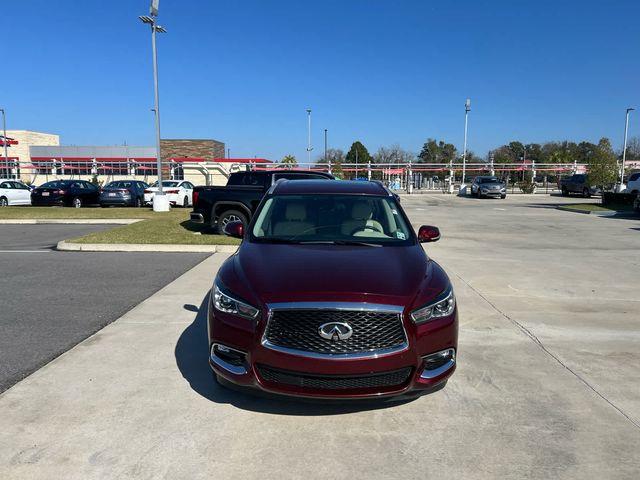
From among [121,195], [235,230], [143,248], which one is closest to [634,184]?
[143,248]

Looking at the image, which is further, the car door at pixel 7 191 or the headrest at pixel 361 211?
the car door at pixel 7 191

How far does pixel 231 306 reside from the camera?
3.38 metres

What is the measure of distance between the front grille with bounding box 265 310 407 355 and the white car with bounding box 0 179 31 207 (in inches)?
1018

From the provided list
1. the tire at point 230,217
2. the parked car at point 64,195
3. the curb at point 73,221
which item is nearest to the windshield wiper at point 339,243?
the tire at point 230,217

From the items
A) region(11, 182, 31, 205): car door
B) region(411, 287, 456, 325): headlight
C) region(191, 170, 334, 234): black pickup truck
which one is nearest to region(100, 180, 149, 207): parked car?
region(11, 182, 31, 205): car door

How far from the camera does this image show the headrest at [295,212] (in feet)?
15.6

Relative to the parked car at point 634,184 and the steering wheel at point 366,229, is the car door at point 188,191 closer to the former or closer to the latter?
the steering wheel at point 366,229

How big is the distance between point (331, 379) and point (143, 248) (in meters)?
8.66

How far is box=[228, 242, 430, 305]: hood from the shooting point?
3195 millimetres

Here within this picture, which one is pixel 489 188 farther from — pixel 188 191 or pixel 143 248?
pixel 143 248

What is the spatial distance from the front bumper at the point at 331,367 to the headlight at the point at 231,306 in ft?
0.17

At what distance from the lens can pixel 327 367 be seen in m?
3.03

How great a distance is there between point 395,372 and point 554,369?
2053 mm

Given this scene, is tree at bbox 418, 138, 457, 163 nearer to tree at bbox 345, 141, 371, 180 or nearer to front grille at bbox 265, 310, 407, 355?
tree at bbox 345, 141, 371, 180
